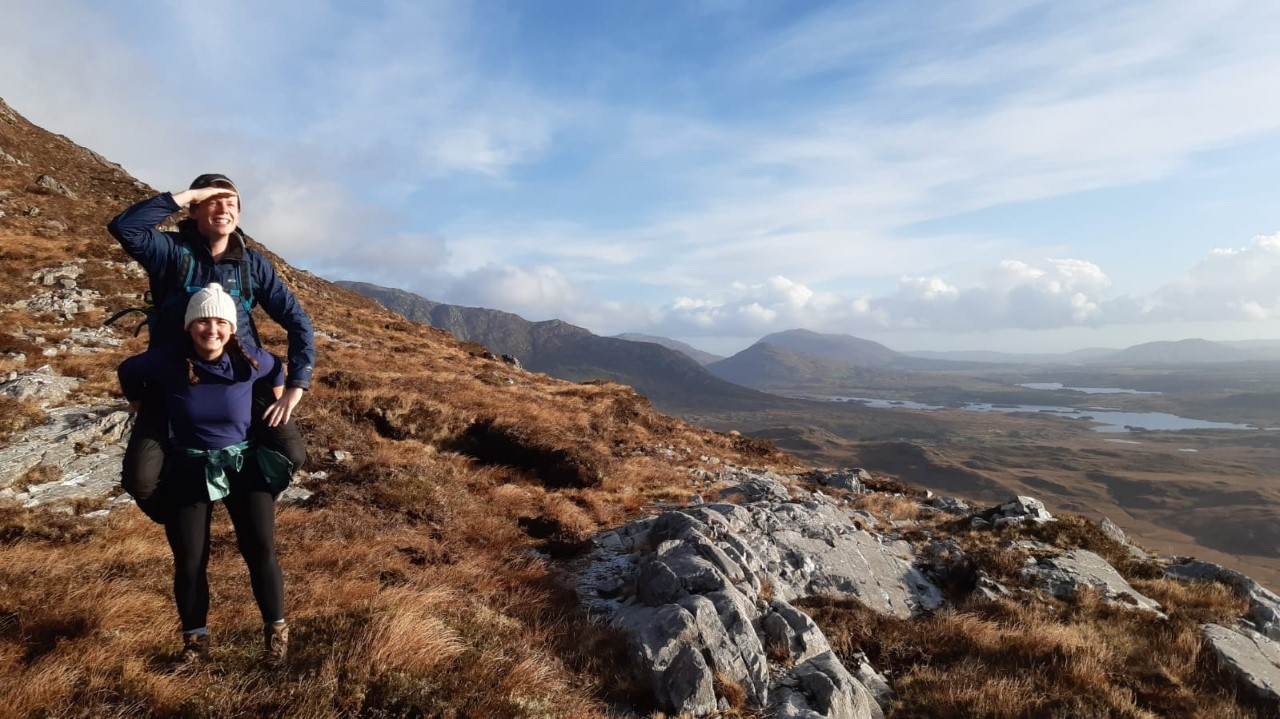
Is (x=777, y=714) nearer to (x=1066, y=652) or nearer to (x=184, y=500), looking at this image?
(x=1066, y=652)

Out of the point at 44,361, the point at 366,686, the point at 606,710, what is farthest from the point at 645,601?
the point at 44,361

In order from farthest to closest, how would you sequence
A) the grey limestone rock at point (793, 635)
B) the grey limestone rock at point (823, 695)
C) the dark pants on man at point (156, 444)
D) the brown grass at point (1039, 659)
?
the grey limestone rock at point (793, 635), the brown grass at point (1039, 659), the grey limestone rock at point (823, 695), the dark pants on man at point (156, 444)

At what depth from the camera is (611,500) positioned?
13523 mm

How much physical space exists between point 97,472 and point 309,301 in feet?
94.9

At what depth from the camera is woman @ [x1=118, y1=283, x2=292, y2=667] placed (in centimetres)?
366

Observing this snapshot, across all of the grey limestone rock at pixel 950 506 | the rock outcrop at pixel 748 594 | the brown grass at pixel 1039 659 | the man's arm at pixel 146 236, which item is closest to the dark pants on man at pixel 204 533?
the man's arm at pixel 146 236

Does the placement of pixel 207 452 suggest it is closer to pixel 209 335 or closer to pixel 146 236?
pixel 209 335

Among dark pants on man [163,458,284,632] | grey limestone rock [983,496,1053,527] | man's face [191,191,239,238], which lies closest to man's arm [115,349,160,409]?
dark pants on man [163,458,284,632]

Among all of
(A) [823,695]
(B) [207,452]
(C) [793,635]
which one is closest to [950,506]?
(C) [793,635]

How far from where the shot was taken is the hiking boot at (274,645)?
4105 mm

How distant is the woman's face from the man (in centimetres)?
20

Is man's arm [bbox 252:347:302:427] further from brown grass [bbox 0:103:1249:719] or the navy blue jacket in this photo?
brown grass [bbox 0:103:1249:719]

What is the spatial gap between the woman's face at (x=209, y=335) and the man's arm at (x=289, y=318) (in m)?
0.48

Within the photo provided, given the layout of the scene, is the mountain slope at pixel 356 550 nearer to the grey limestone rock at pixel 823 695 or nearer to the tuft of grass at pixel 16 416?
the tuft of grass at pixel 16 416
